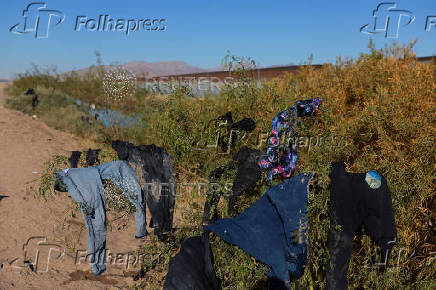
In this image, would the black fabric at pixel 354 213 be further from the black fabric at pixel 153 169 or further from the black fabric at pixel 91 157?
the black fabric at pixel 91 157

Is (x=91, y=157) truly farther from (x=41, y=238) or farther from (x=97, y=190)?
(x=41, y=238)

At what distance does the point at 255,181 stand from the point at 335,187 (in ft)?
2.44

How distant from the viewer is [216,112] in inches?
208

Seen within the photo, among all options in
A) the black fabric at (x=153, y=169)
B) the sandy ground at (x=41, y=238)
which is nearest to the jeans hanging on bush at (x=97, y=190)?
the black fabric at (x=153, y=169)

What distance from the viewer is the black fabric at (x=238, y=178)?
3439 millimetres

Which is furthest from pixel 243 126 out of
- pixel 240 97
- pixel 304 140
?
pixel 240 97

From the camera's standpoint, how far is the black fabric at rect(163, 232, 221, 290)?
295 centimetres

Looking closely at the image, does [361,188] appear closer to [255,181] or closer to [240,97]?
[255,181]

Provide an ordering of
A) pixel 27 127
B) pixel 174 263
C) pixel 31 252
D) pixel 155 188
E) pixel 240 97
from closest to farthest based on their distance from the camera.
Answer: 1. pixel 174 263
2. pixel 155 188
3. pixel 240 97
4. pixel 31 252
5. pixel 27 127

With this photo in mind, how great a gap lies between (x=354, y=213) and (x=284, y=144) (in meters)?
0.99

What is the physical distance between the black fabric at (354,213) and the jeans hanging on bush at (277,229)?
0.29 meters

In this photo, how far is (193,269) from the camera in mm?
3004

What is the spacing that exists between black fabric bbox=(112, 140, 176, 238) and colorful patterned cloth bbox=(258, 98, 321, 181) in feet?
3.22

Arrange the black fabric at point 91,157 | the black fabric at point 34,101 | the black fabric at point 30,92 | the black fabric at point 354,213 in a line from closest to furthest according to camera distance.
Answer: the black fabric at point 354,213, the black fabric at point 91,157, the black fabric at point 34,101, the black fabric at point 30,92
